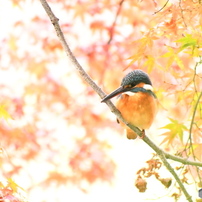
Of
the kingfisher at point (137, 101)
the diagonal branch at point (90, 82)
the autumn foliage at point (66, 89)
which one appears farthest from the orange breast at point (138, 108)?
the autumn foliage at point (66, 89)

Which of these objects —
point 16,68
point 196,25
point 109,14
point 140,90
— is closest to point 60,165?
point 16,68

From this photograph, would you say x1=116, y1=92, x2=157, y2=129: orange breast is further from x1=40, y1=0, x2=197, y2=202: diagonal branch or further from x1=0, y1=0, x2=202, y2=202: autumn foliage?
x1=0, y1=0, x2=202, y2=202: autumn foliage

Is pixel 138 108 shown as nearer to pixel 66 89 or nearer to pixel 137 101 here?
pixel 137 101

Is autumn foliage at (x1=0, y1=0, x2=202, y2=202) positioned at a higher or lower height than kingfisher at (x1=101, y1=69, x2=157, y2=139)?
higher

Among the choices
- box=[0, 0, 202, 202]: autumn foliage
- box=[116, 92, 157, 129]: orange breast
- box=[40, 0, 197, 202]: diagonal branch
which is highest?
box=[0, 0, 202, 202]: autumn foliage

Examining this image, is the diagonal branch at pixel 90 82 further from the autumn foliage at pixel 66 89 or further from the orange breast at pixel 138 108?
the autumn foliage at pixel 66 89

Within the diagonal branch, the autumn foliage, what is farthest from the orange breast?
the autumn foliage

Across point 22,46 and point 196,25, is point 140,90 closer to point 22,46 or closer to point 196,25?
point 196,25

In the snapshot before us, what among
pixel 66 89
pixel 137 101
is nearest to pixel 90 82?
pixel 137 101

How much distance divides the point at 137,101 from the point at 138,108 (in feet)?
0.13

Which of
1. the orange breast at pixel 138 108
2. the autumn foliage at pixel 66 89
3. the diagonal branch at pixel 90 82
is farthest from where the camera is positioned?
the autumn foliage at pixel 66 89

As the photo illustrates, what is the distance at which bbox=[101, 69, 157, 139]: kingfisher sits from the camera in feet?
7.37

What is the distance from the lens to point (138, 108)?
2.27 meters

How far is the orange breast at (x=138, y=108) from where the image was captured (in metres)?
2.24
